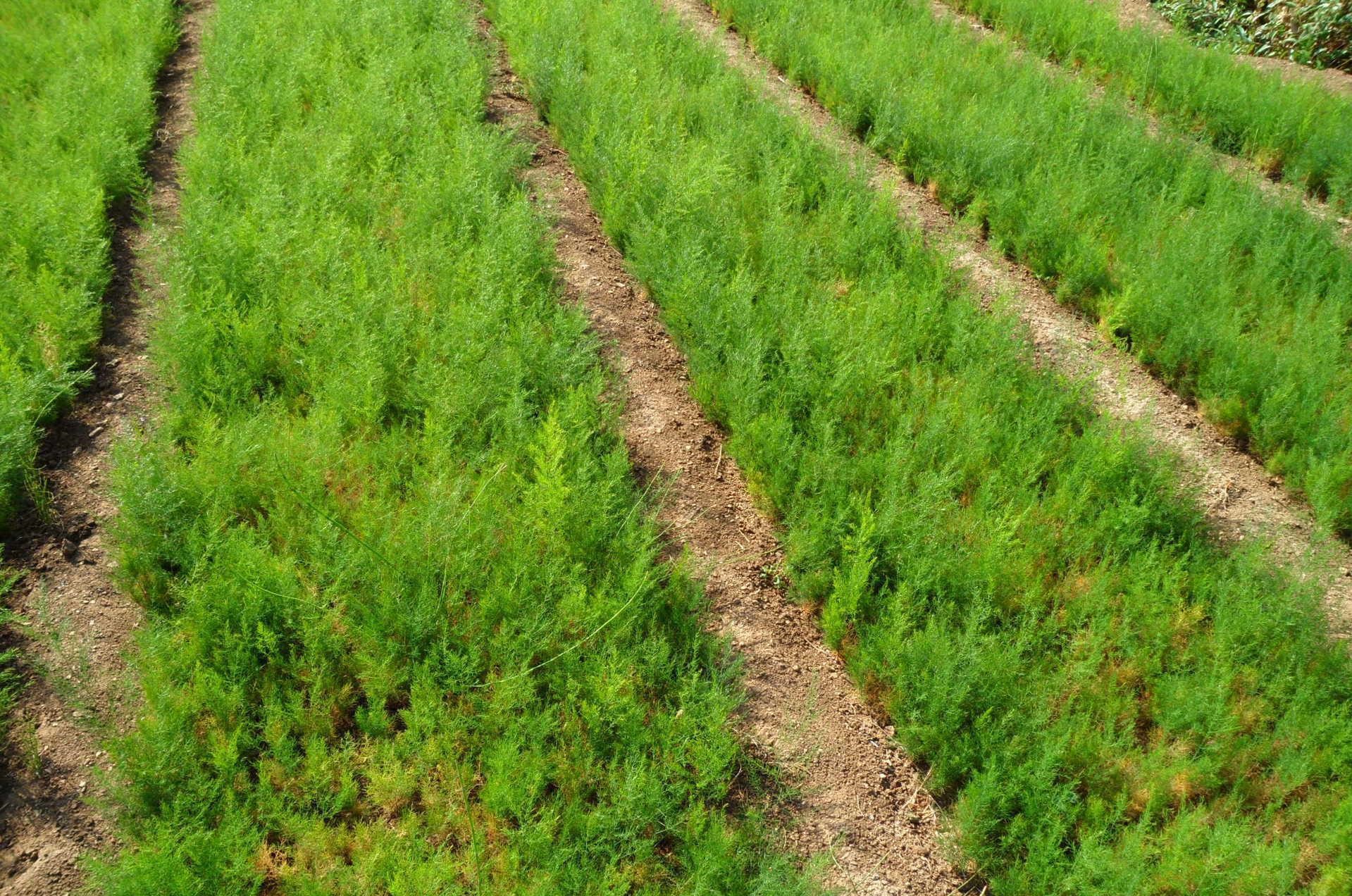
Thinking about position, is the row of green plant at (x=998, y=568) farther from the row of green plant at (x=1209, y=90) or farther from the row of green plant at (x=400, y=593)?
the row of green plant at (x=1209, y=90)

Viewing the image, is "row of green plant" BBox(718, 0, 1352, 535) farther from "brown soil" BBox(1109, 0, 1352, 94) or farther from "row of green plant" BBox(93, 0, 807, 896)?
"row of green plant" BBox(93, 0, 807, 896)

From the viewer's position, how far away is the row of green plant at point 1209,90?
7.20 metres

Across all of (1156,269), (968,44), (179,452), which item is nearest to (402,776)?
(179,452)

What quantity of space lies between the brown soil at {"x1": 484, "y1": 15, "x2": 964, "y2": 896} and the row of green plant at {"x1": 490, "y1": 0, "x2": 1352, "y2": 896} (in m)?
0.14

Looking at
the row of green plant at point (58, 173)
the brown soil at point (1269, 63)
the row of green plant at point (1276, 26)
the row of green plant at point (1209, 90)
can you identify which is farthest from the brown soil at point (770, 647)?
the row of green plant at point (1276, 26)

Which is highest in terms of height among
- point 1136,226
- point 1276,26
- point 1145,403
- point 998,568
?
point 1276,26

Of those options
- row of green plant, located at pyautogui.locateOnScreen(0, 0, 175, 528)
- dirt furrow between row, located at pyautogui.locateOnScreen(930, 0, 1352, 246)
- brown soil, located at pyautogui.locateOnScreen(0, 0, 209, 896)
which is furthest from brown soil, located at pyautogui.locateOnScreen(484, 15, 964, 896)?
dirt furrow between row, located at pyautogui.locateOnScreen(930, 0, 1352, 246)

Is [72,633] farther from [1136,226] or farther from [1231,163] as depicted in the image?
[1231,163]

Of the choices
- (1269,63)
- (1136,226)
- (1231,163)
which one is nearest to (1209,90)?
(1231,163)

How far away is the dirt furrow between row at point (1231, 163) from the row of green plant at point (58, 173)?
7596mm

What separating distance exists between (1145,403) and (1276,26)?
7086mm

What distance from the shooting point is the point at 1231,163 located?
7387mm

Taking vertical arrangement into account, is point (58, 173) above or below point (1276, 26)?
below

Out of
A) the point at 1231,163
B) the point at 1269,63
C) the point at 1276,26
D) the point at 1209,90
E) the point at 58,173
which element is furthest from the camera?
the point at 1276,26
